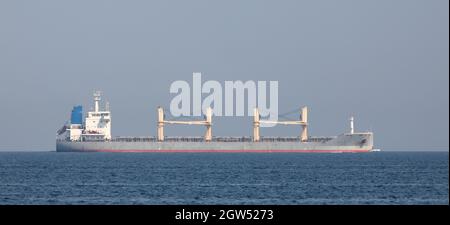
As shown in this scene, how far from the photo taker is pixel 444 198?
36531 millimetres

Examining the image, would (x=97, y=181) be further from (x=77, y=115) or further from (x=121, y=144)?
(x=77, y=115)

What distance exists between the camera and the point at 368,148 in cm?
13775

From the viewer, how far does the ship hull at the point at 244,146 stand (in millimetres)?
134625

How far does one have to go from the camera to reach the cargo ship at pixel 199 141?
13562 centimetres

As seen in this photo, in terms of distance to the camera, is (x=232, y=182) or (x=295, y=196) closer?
(x=295, y=196)

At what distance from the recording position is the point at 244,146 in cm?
13788

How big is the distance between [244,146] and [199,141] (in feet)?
22.4

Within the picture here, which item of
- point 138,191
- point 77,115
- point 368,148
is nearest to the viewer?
point 138,191

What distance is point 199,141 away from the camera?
137m

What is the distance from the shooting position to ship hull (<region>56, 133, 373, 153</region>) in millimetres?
134625

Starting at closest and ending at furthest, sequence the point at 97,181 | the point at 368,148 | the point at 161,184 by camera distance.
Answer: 1. the point at 161,184
2. the point at 97,181
3. the point at 368,148

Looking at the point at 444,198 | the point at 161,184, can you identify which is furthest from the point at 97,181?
the point at 444,198

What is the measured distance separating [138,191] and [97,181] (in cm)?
926
